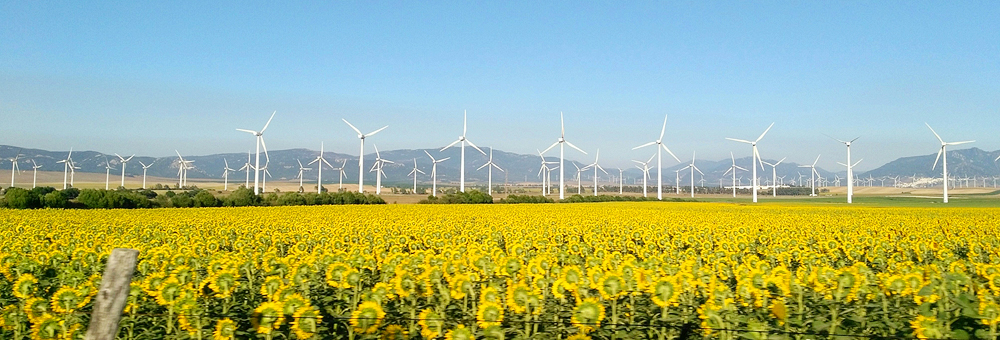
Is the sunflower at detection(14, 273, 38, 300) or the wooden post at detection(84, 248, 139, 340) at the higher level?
the wooden post at detection(84, 248, 139, 340)

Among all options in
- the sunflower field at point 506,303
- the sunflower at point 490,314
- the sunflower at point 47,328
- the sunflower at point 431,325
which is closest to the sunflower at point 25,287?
the sunflower field at point 506,303

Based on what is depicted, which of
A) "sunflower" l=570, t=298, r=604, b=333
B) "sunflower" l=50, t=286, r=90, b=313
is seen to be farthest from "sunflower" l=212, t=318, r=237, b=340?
"sunflower" l=570, t=298, r=604, b=333

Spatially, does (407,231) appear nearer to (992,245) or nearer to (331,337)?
(331,337)

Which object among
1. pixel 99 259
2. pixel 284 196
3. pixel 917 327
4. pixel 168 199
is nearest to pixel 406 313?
pixel 917 327

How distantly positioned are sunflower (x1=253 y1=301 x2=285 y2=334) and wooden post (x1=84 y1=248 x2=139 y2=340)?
1241 millimetres

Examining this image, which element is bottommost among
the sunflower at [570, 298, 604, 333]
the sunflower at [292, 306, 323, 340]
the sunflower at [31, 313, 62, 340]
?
the sunflower at [31, 313, 62, 340]

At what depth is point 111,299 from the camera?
219 inches

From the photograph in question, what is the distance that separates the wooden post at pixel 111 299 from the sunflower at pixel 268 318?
4.07 ft

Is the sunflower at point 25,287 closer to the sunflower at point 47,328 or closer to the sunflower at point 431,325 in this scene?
the sunflower at point 47,328

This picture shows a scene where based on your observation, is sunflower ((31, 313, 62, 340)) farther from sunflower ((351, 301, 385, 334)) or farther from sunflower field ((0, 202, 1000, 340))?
sunflower ((351, 301, 385, 334))

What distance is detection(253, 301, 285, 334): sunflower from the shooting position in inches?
251

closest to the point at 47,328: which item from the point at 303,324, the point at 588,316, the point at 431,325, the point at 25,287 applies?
the point at 25,287

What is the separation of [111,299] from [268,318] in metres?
1.39

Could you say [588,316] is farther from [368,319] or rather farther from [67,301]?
[67,301]
